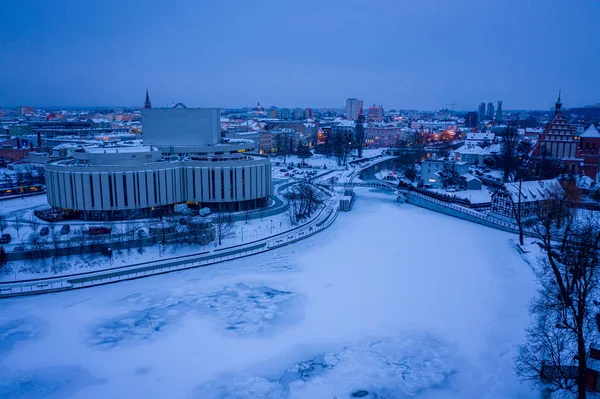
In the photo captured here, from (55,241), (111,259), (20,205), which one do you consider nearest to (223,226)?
(111,259)

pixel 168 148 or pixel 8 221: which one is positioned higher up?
pixel 168 148

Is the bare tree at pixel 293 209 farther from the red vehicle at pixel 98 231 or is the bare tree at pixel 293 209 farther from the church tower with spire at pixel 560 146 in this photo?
the church tower with spire at pixel 560 146

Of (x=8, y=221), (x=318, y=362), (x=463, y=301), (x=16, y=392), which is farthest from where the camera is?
(x=8, y=221)

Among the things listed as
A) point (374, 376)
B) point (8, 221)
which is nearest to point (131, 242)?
point (8, 221)

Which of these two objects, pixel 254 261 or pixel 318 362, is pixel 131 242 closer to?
pixel 254 261

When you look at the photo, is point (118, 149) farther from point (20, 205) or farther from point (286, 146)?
point (286, 146)

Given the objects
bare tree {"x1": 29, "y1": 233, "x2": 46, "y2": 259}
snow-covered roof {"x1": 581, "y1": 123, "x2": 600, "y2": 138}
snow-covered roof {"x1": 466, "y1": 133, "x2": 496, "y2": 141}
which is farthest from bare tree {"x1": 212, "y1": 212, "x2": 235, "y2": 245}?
snow-covered roof {"x1": 466, "y1": 133, "x2": 496, "y2": 141}
